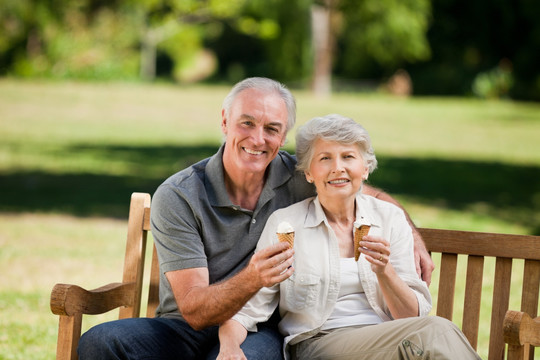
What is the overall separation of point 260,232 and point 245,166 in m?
0.33

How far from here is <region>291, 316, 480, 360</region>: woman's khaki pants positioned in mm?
3238

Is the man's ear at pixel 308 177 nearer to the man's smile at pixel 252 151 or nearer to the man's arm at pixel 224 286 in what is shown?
the man's smile at pixel 252 151

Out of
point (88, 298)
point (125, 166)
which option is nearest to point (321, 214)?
point (88, 298)

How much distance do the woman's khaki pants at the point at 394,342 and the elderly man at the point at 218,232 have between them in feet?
0.66

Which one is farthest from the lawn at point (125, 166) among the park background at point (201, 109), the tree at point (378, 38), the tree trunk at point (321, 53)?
the tree at point (378, 38)

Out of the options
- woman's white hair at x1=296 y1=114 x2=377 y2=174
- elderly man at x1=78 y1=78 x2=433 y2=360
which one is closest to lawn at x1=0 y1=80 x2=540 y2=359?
elderly man at x1=78 y1=78 x2=433 y2=360

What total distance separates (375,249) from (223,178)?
94cm

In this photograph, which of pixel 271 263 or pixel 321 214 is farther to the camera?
pixel 321 214

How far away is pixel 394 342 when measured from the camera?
3377 millimetres

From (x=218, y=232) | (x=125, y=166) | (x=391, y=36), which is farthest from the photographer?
(x=391, y=36)

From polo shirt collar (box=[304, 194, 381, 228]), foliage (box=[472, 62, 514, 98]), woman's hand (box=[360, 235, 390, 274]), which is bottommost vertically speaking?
woman's hand (box=[360, 235, 390, 274])

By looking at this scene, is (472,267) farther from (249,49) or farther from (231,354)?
(249,49)

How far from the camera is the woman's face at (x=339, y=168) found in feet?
12.1

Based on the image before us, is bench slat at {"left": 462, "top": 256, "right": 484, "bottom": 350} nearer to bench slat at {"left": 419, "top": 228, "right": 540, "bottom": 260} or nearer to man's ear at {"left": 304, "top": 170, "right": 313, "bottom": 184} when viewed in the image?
bench slat at {"left": 419, "top": 228, "right": 540, "bottom": 260}
